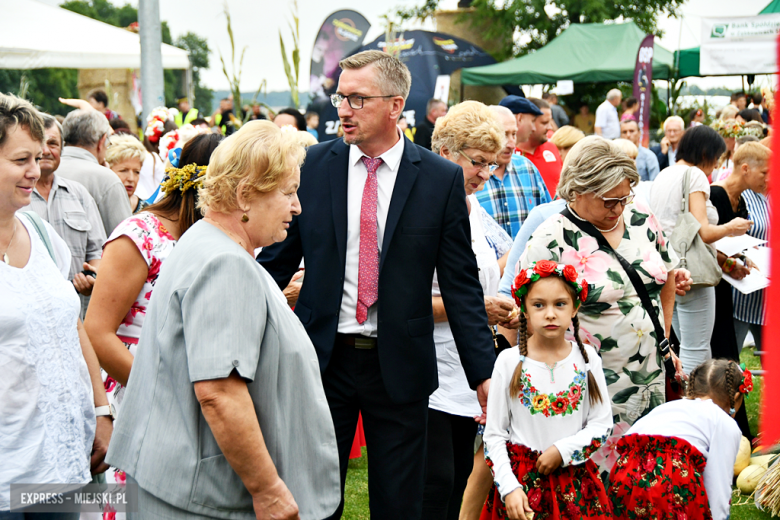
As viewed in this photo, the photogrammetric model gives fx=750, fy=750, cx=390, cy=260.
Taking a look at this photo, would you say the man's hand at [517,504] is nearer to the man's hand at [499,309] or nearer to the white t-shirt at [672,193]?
the man's hand at [499,309]

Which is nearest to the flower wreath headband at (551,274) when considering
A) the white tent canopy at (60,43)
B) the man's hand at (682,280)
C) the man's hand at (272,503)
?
the man's hand at (682,280)

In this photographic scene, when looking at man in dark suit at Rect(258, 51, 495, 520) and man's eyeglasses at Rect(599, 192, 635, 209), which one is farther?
man's eyeglasses at Rect(599, 192, 635, 209)

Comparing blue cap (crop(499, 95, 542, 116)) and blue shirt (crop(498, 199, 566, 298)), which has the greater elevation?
blue cap (crop(499, 95, 542, 116))

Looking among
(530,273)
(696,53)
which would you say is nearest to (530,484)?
(530,273)

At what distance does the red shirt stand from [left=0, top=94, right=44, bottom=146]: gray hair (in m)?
4.61

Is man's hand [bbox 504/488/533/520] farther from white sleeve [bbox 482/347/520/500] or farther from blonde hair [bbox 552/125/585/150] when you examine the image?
blonde hair [bbox 552/125/585/150]

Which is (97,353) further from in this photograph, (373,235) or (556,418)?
(556,418)

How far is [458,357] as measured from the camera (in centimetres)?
369

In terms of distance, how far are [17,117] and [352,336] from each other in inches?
56.5

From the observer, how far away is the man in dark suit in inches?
118

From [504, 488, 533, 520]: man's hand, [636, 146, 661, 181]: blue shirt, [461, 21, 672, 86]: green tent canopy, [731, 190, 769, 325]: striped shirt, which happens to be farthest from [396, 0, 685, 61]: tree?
[504, 488, 533, 520]: man's hand

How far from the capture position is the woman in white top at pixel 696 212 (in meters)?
5.72

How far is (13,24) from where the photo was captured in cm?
1167

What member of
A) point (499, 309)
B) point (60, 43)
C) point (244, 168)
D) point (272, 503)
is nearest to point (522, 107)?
point (499, 309)
